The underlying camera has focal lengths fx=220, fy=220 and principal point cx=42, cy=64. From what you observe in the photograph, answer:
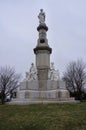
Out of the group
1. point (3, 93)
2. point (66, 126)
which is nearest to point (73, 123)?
point (66, 126)

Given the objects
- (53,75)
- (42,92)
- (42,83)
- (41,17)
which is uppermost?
(41,17)

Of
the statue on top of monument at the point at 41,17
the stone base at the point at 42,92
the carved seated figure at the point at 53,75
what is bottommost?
the stone base at the point at 42,92

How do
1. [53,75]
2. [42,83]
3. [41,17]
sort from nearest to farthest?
[42,83] → [53,75] → [41,17]

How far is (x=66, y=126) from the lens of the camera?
962cm

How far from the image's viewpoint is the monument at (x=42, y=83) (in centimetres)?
2269

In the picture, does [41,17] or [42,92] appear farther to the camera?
[41,17]

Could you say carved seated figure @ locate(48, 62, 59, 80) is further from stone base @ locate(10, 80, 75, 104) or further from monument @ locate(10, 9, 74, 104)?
stone base @ locate(10, 80, 75, 104)

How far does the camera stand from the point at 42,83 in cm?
2436

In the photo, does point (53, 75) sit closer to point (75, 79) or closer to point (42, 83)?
point (42, 83)

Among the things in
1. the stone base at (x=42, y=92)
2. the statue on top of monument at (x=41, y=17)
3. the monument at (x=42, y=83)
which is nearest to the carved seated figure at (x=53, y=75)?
the monument at (x=42, y=83)

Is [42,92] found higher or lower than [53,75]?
lower

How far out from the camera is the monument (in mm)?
22688

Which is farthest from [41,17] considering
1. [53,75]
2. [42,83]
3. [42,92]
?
[42,92]

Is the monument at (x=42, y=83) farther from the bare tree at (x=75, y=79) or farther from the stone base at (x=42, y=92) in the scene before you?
the bare tree at (x=75, y=79)
